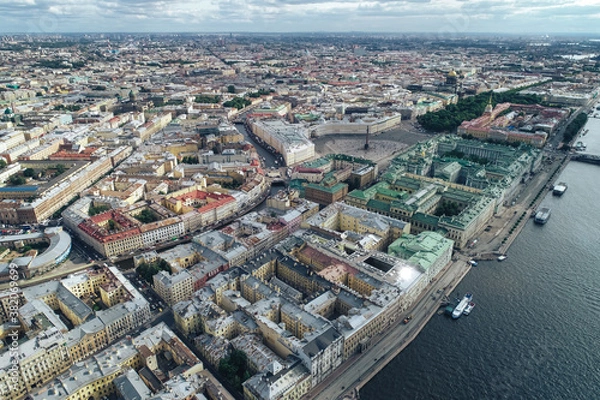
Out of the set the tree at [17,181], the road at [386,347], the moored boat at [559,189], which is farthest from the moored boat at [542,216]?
the tree at [17,181]

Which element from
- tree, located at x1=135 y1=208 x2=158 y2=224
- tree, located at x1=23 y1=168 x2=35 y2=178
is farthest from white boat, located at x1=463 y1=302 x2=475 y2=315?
tree, located at x1=23 y1=168 x2=35 y2=178

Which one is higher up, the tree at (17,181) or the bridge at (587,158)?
the bridge at (587,158)

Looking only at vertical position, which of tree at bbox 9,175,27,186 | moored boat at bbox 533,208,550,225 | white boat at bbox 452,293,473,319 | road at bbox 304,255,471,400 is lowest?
tree at bbox 9,175,27,186

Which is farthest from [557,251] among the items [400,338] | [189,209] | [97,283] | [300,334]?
[97,283]

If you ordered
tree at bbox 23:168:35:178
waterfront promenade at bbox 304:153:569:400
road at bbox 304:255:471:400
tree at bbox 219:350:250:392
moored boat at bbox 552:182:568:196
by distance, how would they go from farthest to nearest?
tree at bbox 23:168:35:178
moored boat at bbox 552:182:568:196
waterfront promenade at bbox 304:153:569:400
road at bbox 304:255:471:400
tree at bbox 219:350:250:392

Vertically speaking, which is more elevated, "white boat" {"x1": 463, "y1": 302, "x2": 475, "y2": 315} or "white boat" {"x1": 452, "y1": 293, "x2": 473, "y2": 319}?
"white boat" {"x1": 452, "y1": 293, "x2": 473, "y2": 319}

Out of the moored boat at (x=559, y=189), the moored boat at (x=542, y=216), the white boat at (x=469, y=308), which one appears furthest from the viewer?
the moored boat at (x=559, y=189)

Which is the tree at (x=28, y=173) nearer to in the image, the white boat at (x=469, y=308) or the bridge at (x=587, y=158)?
the white boat at (x=469, y=308)

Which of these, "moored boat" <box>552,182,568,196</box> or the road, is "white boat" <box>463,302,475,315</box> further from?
"moored boat" <box>552,182,568,196</box>
